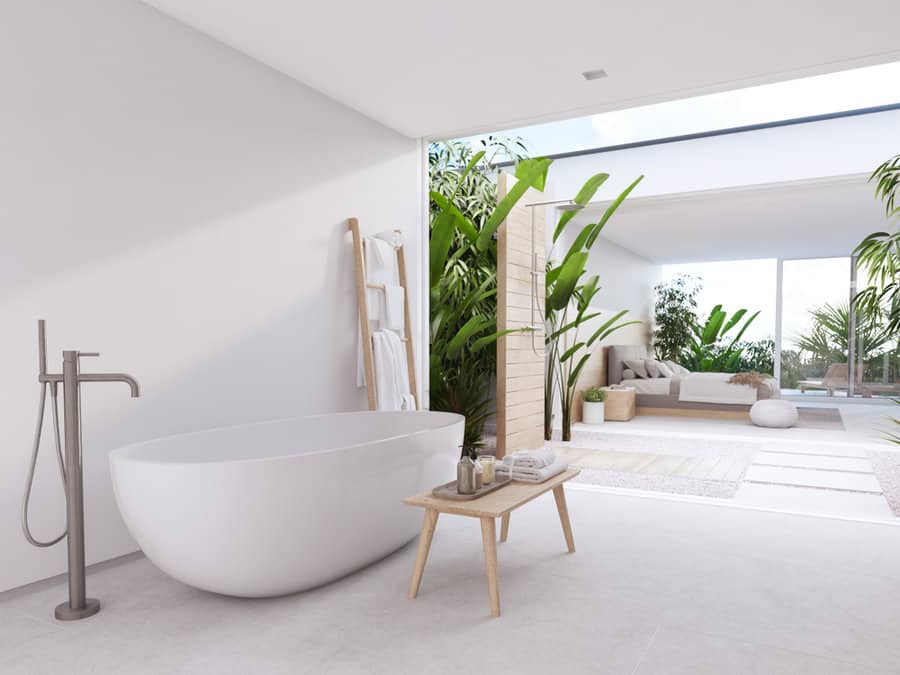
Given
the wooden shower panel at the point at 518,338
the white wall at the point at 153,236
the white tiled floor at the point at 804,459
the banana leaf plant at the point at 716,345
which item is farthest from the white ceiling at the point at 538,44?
the banana leaf plant at the point at 716,345

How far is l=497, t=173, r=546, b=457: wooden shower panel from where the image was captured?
16.6 feet

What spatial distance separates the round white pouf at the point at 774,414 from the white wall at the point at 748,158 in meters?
2.64

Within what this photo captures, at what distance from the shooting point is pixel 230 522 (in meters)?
2.11

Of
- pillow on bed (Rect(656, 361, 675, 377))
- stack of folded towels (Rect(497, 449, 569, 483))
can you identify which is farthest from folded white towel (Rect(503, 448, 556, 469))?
pillow on bed (Rect(656, 361, 675, 377))

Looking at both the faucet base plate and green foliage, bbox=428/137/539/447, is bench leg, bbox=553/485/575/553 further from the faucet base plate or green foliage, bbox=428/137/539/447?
green foliage, bbox=428/137/539/447

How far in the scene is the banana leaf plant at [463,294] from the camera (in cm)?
474

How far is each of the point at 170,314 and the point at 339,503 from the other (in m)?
1.23

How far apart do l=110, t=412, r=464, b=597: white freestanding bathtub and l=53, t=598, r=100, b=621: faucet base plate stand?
263mm

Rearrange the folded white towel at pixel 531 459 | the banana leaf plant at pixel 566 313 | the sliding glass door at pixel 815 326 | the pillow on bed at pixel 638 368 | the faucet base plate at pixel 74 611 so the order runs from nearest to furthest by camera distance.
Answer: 1. the faucet base plate at pixel 74 611
2. the folded white towel at pixel 531 459
3. the banana leaf plant at pixel 566 313
4. the pillow on bed at pixel 638 368
5. the sliding glass door at pixel 815 326

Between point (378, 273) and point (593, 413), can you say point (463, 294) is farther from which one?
point (593, 413)

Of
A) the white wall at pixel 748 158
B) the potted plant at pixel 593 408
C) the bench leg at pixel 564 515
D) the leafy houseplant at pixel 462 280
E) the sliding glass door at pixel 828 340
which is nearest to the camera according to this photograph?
the bench leg at pixel 564 515

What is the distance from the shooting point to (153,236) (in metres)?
2.88

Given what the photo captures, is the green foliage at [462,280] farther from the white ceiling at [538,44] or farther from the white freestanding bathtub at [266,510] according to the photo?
the white freestanding bathtub at [266,510]

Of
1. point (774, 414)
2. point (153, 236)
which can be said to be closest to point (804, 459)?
point (774, 414)
